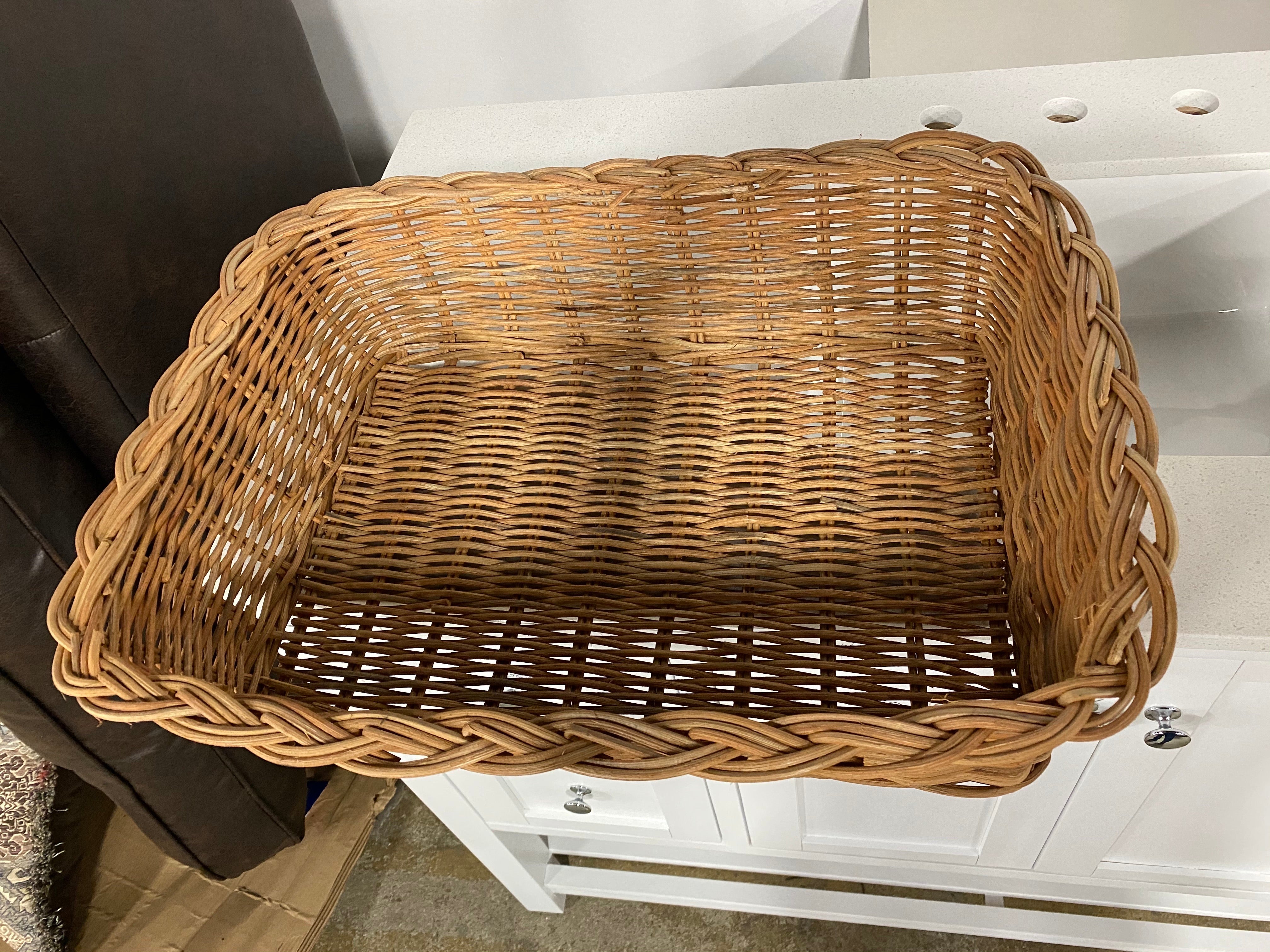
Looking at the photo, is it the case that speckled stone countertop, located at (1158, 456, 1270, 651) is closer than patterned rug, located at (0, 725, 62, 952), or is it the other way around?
speckled stone countertop, located at (1158, 456, 1270, 651)

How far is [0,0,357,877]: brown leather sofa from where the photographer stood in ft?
2.13

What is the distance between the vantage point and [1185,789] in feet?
2.22

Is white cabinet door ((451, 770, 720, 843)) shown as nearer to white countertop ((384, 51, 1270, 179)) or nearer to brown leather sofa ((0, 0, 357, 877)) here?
brown leather sofa ((0, 0, 357, 877))

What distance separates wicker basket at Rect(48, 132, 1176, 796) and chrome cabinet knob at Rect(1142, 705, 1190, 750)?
0.13m

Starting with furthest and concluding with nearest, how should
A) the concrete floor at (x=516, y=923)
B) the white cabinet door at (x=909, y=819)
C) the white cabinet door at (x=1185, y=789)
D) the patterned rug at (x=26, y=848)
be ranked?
the concrete floor at (x=516, y=923) < the patterned rug at (x=26, y=848) < the white cabinet door at (x=909, y=819) < the white cabinet door at (x=1185, y=789)

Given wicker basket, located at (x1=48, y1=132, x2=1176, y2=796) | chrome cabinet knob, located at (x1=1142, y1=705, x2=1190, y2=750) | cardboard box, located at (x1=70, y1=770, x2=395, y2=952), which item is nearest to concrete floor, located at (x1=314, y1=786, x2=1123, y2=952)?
cardboard box, located at (x1=70, y1=770, x2=395, y2=952)

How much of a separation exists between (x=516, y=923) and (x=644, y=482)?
0.65m

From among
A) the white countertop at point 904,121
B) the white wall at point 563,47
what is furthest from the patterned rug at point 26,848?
the white wall at point 563,47

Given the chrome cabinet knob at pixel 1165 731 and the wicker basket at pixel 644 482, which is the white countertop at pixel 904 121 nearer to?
the wicker basket at pixel 644 482

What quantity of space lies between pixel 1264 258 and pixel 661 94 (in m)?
0.57

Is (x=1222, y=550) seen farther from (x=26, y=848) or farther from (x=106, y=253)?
(x=26, y=848)

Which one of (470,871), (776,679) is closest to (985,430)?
(776,679)

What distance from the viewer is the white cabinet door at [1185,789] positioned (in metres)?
0.58

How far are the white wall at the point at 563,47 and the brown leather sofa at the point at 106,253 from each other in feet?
0.89
